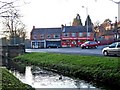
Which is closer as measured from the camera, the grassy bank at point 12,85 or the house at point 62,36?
the grassy bank at point 12,85

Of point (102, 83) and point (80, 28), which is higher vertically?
point (80, 28)

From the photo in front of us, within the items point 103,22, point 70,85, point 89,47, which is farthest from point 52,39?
point 70,85

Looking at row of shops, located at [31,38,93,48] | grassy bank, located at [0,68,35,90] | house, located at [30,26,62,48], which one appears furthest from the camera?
house, located at [30,26,62,48]

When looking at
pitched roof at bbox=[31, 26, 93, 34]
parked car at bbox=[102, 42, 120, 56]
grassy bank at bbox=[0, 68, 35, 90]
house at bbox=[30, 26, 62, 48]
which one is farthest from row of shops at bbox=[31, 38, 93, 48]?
grassy bank at bbox=[0, 68, 35, 90]

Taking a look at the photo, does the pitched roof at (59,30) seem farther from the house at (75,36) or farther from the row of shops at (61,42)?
the row of shops at (61,42)

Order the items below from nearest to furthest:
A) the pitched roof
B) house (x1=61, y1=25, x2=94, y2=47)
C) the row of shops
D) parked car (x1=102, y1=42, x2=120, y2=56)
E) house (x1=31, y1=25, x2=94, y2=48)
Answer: parked car (x1=102, y1=42, x2=120, y2=56), house (x1=61, y1=25, x2=94, y2=47), the row of shops, house (x1=31, y1=25, x2=94, y2=48), the pitched roof

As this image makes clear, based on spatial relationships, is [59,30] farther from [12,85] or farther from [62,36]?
[12,85]

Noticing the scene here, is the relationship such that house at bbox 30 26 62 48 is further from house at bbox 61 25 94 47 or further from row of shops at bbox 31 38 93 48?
house at bbox 61 25 94 47

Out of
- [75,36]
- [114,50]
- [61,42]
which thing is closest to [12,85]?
[114,50]

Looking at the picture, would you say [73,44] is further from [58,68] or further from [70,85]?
[70,85]

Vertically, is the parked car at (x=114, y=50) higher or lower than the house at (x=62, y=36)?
lower

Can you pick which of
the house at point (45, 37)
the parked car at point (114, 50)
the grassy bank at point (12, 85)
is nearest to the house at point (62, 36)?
the house at point (45, 37)

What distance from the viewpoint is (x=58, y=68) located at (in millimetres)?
30422

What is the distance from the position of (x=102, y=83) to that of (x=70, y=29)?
77.0 metres
